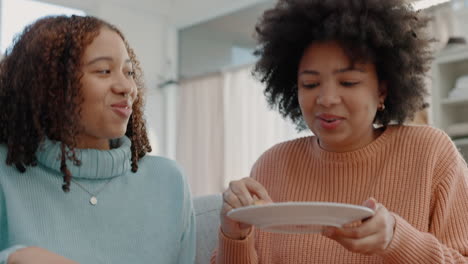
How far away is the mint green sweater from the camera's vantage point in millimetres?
1247

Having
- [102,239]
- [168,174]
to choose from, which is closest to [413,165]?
[168,174]

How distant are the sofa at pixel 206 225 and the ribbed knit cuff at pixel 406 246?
1.93 ft

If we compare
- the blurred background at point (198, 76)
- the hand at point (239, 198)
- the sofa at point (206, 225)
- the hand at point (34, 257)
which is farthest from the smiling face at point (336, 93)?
the blurred background at point (198, 76)

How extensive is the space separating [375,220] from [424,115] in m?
2.84

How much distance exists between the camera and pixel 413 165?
4.69 ft

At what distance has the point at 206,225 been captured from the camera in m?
1.69

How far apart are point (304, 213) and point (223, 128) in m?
4.29

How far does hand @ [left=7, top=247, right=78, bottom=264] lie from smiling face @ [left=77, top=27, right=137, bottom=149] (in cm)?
33

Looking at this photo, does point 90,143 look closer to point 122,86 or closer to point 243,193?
point 122,86

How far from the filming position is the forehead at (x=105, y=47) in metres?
1.32

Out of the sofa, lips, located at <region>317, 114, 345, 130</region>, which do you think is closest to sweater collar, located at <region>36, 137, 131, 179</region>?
the sofa

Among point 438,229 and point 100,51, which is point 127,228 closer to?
point 100,51

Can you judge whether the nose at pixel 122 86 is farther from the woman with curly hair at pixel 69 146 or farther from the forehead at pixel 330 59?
the forehead at pixel 330 59

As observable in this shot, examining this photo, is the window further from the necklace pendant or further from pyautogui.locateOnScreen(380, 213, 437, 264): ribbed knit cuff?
pyautogui.locateOnScreen(380, 213, 437, 264): ribbed knit cuff
